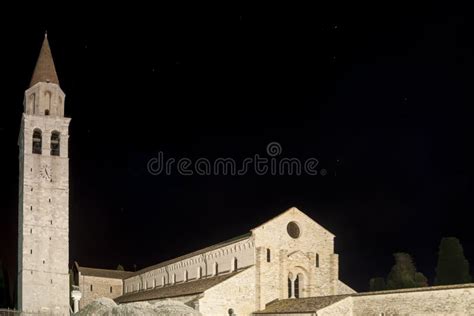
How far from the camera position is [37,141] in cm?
4981

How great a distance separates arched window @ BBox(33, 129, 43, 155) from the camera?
49616 millimetres

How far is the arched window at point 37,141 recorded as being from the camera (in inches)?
1953

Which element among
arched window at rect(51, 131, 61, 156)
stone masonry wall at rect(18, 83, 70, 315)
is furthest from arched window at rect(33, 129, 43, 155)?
arched window at rect(51, 131, 61, 156)

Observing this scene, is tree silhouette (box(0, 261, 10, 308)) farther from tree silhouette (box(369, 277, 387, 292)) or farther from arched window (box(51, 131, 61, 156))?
tree silhouette (box(369, 277, 387, 292))

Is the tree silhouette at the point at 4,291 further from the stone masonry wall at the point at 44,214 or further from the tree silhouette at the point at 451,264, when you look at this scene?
the tree silhouette at the point at 451,264

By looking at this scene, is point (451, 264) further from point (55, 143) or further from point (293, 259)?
point (55, 143)

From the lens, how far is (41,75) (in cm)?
5038

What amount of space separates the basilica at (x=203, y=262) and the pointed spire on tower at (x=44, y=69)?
7cm

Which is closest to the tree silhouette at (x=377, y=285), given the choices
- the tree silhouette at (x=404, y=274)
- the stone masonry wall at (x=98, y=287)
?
the tree silhouette at (x=404, y=274)

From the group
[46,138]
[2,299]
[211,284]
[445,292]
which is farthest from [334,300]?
[2,299]

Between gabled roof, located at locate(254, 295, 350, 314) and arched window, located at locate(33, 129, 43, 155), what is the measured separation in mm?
20301

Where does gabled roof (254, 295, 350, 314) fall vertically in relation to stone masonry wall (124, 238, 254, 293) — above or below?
below

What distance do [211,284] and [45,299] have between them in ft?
42.3

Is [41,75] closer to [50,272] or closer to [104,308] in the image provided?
[50,272]
